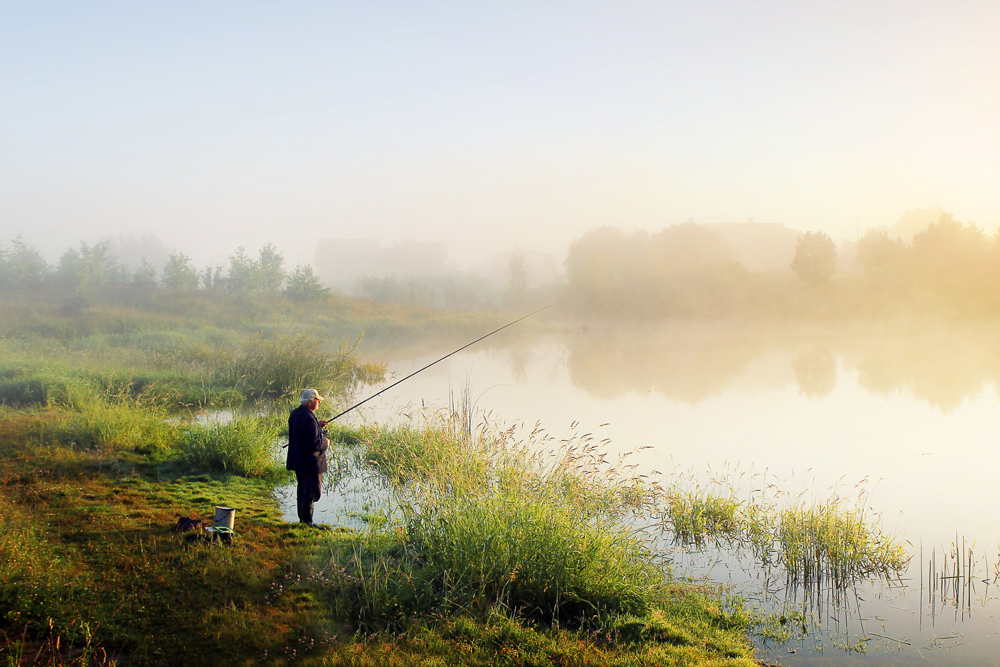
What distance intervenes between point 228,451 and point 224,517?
319 cm

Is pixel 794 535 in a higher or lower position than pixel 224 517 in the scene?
lower

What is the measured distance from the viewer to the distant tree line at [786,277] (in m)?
47.5

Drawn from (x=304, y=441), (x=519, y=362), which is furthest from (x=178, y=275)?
(x=304, y=441)

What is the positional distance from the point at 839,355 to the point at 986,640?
2459cm

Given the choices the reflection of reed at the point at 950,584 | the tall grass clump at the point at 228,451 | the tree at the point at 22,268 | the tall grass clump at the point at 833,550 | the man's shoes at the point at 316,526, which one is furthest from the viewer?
the tree at the point at 22,268

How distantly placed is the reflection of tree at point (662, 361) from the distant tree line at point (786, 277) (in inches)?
500

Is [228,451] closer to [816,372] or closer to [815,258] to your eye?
[816,372]

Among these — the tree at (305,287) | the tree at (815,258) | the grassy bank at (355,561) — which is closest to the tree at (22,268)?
the tree at (305,287)

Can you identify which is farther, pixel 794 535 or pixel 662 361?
pixel 662 361

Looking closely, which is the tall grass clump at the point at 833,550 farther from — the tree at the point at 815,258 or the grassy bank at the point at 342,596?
the tree at the point at 815,258

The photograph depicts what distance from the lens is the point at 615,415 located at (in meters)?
14.3

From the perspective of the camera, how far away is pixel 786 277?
179 ft

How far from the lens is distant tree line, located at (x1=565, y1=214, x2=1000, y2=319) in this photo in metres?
47.5

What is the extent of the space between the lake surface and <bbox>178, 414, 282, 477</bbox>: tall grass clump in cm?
203
